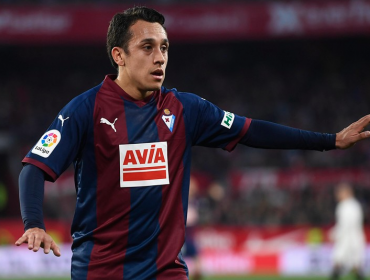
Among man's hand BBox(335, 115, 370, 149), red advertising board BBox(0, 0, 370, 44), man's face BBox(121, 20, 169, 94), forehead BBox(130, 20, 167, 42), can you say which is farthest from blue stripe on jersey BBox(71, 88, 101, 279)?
red advertising board BBox(0, 0, 370, 44)

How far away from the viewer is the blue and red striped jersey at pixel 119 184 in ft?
11.6

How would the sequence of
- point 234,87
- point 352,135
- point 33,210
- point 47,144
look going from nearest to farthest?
point 33,210 < point 47,144 < point 352,135 < point 234,87

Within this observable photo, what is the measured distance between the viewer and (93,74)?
25438 millimetres

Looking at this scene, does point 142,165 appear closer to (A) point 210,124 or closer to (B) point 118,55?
(A) point 210,124

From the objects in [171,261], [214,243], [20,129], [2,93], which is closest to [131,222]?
[171,261]

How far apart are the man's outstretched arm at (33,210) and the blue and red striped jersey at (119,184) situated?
0.06 metres

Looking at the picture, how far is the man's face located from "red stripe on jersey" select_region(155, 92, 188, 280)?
0.16 meters

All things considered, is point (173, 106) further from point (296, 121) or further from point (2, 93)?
point (2, 93)

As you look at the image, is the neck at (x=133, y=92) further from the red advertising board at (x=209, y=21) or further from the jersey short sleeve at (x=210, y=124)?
the red advertising board at (x=209, y=21)

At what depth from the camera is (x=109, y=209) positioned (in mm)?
3568

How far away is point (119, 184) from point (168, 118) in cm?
43

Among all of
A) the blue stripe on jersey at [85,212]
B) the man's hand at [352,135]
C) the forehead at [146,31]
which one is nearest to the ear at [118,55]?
the forehead at [146,31]

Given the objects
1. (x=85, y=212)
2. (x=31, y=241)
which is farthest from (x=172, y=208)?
(x=31, y=241)

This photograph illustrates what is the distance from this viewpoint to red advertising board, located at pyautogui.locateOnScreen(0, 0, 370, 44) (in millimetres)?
21094
